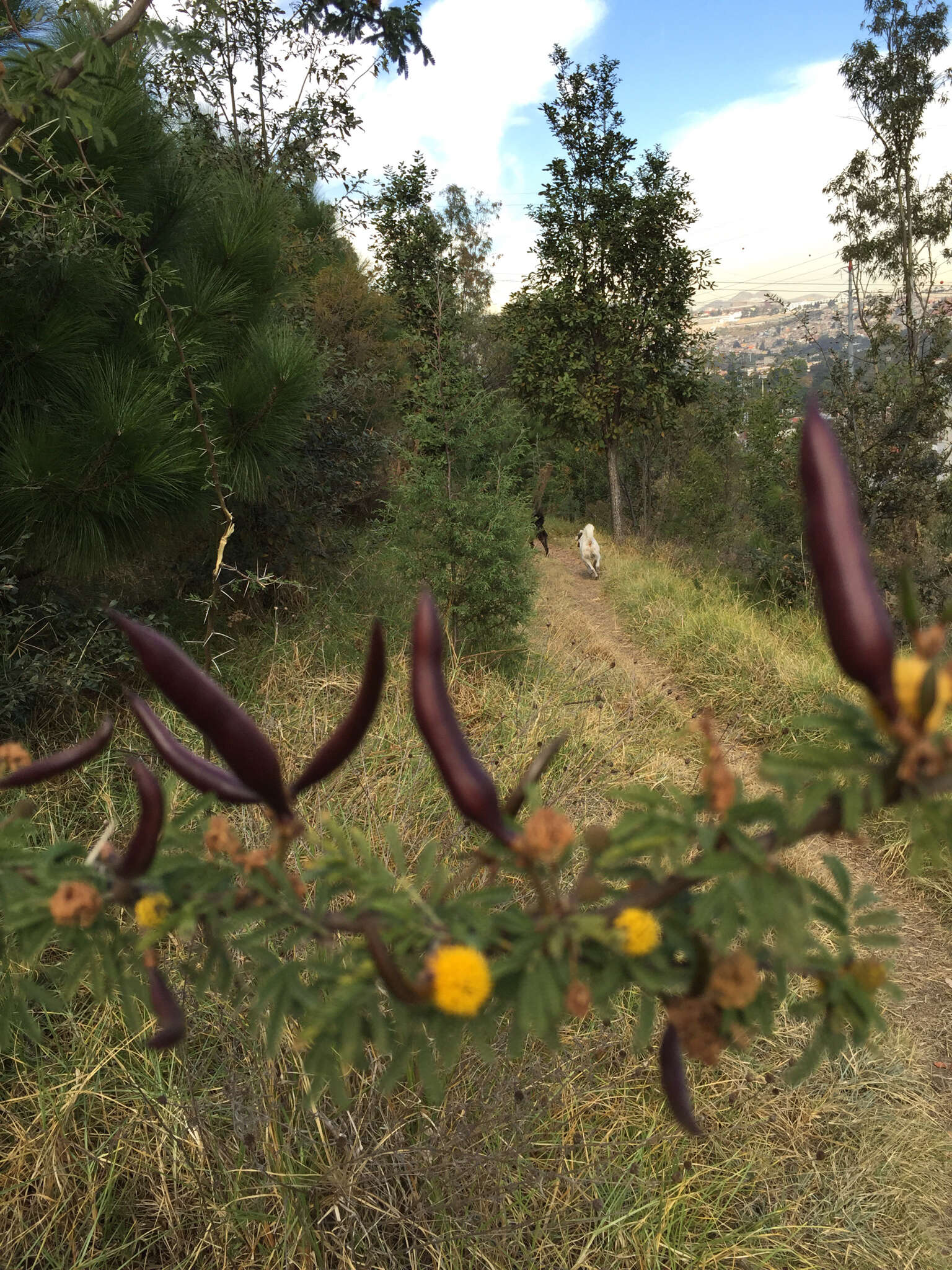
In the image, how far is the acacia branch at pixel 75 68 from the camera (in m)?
1.28

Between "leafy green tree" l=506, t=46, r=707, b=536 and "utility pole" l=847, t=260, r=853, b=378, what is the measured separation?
8.97 ft

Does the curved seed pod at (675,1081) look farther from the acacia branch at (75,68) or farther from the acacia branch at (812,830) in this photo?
the acacia branch at (75,68)

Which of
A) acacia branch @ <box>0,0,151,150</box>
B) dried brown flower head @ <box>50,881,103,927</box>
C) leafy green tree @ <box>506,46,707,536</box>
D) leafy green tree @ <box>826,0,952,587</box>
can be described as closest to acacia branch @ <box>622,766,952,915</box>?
dried brown flower head @ <box>50,881,103,927</box>

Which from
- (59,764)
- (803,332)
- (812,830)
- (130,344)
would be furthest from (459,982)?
(803,332)

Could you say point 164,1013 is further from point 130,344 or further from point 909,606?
point 130,344

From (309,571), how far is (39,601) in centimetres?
A: 198

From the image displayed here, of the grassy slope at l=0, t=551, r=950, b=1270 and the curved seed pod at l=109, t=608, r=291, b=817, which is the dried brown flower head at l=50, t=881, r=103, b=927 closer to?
the curved seed pod at l=109, t=608, r=291, b=817

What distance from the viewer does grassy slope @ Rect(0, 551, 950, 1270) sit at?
1.70 m

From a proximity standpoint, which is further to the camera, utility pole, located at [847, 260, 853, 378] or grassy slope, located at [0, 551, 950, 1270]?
utility pole, located at [847, 260, 853, 378]

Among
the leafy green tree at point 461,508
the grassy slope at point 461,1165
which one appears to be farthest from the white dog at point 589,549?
the grassy slope at point 461,1165

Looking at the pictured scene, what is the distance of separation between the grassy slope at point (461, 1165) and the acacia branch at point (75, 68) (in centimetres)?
190

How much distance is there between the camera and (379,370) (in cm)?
743

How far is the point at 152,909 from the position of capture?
449 mm

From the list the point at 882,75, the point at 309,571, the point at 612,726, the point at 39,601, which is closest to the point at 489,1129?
the point at 612,726
